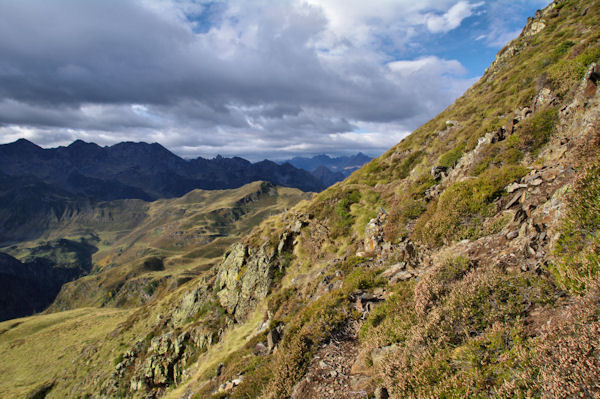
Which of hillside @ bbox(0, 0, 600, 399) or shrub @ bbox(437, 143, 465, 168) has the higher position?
shrub @ bbox(437, 143, 465, 168)

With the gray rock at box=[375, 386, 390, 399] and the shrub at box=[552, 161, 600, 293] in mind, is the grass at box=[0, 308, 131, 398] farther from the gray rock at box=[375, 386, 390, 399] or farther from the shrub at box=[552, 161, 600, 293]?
the shrub at box=[552, 161, 600, 293]

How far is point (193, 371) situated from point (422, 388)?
23.7m

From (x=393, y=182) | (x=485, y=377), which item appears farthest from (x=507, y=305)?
(x=393, y=182)

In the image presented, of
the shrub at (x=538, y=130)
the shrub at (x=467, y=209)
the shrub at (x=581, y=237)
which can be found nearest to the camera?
the shrub at (x=581, y=237)

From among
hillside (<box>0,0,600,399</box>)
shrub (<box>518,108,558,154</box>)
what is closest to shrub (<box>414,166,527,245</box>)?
hillside (<box>0,0,600,399</box>)

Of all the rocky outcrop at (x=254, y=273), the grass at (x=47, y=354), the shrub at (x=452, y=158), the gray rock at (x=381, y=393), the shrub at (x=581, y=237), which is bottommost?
the grass at (x=47, y=354)

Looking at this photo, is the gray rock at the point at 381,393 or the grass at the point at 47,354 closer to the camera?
the gray rock at the point at 381,393

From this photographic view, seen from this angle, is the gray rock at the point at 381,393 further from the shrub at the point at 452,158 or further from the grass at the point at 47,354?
the grass at the point at 47,354

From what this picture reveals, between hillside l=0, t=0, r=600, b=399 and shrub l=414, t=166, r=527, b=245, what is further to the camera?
shrub l=414, t=166, r=527, b=245

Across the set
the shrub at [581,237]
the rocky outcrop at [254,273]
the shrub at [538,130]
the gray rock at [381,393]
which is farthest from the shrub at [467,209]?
the rocky outcrop at [254,273]

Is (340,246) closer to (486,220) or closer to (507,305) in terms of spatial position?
(486,220)

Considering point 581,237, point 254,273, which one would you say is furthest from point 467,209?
point 254,273

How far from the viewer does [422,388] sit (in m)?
5.14

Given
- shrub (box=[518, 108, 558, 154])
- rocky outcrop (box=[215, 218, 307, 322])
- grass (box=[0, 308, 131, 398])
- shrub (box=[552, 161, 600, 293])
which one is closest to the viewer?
shrub (box=[552, 161, 600, 293])
